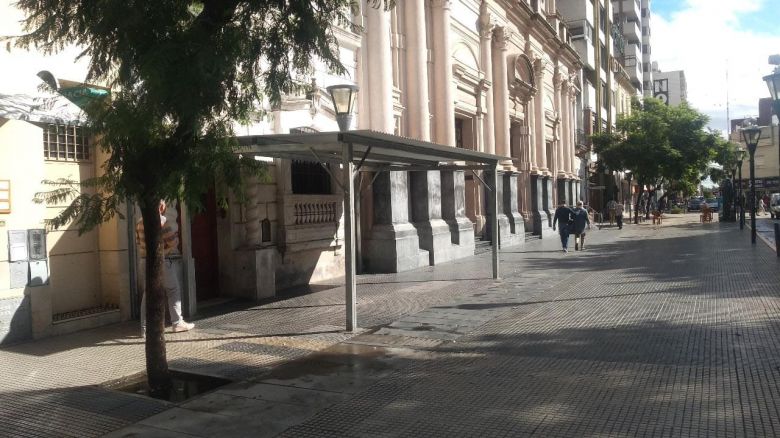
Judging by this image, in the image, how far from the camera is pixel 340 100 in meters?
10.2

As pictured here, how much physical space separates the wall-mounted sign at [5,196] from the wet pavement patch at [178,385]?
2957mm

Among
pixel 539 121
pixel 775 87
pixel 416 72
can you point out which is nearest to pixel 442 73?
pixel 416 72

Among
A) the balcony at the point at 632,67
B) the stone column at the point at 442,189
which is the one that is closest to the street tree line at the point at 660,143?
the stone column at the point at 442,189

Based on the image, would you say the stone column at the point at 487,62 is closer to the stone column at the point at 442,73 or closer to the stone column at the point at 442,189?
the stone column at the point at 442,189

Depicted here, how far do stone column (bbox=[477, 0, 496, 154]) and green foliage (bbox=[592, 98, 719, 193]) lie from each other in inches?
719

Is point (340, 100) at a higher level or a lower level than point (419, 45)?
lower

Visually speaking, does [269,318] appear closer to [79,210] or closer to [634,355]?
[79,210]

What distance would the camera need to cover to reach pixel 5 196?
7730 mm

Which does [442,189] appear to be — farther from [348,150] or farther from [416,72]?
[348,150]

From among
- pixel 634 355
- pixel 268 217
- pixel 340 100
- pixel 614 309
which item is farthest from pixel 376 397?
pixel 268 217

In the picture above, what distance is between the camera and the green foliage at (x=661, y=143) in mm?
36969

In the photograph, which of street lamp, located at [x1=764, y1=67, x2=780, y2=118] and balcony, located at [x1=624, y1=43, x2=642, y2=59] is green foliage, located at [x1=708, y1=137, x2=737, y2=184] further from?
balcony, located at [x1=624, y1=43, x2=642, y2=59]

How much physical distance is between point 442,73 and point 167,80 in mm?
13932

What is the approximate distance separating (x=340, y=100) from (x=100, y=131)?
17.3 feet
